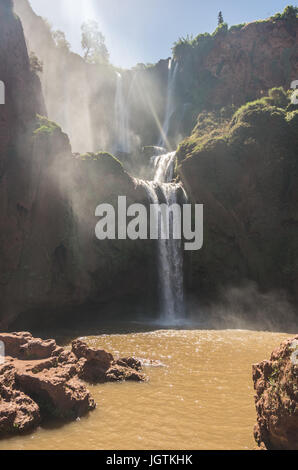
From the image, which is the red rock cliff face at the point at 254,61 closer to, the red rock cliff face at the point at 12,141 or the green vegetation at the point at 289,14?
the green vegetation at the point at 289,14

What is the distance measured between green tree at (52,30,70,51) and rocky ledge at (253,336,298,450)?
186 feet

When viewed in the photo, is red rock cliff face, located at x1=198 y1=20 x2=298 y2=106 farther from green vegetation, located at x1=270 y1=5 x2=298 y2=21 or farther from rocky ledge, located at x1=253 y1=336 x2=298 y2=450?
rocky ledge, located at x1=253 y1=336 x2=298 y2=450

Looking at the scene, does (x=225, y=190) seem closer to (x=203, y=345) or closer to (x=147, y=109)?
(x=203, y=345)

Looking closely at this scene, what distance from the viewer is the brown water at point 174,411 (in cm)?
539

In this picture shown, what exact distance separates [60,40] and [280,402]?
2339 inches

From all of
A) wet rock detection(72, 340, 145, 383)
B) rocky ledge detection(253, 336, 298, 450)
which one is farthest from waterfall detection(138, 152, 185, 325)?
rocky ledge detection(253, 336, 298, 450)

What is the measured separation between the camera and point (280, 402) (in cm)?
475

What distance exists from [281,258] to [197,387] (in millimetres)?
16246

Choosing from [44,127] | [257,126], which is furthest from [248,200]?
[44,127]

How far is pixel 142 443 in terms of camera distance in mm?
5332

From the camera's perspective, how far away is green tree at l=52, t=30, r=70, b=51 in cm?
4997

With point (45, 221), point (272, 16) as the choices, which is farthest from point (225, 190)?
point (272, 16)

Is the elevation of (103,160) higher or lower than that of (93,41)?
lower

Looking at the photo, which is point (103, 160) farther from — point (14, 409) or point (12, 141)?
point (14, 409)
